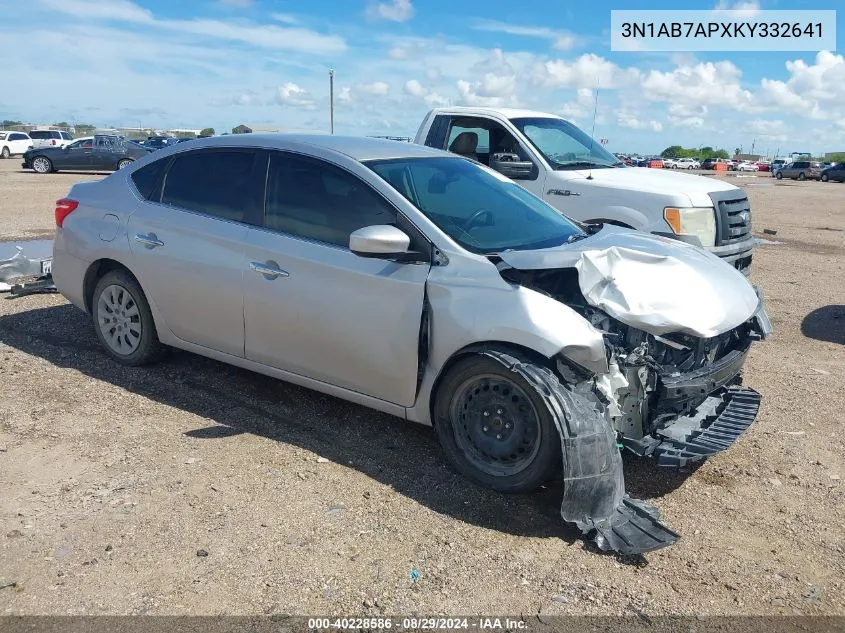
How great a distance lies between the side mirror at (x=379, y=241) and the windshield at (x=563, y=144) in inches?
181

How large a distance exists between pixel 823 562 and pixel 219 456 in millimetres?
3156

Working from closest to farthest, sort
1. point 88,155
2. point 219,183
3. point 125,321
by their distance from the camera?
point 219,183
point 125,321
point 88,155

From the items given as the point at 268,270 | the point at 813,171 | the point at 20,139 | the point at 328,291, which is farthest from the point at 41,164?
the point at 813,171

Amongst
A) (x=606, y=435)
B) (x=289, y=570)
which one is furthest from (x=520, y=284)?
(x=289, y=570)

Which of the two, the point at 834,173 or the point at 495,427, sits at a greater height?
the point at 834,173

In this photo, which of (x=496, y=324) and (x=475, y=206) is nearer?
(x=496, y=324)

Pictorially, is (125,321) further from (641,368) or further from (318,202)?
(641,368)

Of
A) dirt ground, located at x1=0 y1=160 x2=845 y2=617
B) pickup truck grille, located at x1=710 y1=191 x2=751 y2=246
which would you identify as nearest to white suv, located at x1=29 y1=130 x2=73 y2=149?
pickup truck grille, located at x1=710 y1=191 x2=751 y2=246

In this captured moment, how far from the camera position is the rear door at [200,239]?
15.7 feet

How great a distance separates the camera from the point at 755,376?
6031 mm

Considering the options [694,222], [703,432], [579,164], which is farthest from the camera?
[579,164]

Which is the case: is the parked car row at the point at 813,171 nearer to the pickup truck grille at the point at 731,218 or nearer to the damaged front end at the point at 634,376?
the pickup truck grille at the point at 731,218

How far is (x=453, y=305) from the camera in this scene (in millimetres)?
3938

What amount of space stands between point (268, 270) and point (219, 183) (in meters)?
0.90
